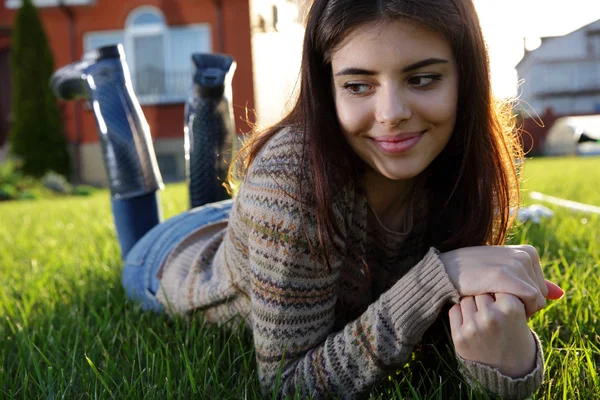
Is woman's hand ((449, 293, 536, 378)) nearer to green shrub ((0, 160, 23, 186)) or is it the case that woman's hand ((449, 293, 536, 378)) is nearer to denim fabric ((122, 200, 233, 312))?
denim fabric ((122, 200, 233, 312))

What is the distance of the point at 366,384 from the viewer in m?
1.15

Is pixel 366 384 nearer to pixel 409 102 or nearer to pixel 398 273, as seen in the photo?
pixel 398 273

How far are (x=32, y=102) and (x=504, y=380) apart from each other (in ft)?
36.1

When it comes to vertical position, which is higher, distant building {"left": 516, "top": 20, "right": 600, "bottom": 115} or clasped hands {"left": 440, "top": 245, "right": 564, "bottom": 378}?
clasped hands {"left": 440, "top": 245, "right": 564, "bottom": 378}

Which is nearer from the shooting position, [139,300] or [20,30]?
[139,300]

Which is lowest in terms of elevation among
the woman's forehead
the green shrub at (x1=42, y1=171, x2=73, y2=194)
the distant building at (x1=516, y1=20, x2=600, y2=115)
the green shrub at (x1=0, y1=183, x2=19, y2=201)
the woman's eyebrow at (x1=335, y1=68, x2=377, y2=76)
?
the green shrub at (x1=42, y1=171, x2=73, y2=194)

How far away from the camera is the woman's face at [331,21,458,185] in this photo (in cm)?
112

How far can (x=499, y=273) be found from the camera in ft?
3.41

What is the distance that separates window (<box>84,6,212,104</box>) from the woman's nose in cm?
1113

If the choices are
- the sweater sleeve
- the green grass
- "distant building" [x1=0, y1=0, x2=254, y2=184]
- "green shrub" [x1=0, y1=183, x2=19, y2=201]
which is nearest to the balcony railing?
"distant building" [x1=0, y1=0, x2=254, y2=184]

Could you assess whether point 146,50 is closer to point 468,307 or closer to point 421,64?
point 421,64

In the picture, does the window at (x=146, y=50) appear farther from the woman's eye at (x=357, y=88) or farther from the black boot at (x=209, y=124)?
the woman's eye at (x=357, y=88)

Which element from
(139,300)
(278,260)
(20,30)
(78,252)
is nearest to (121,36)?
(20,30)

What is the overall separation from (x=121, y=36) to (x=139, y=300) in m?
11.0
